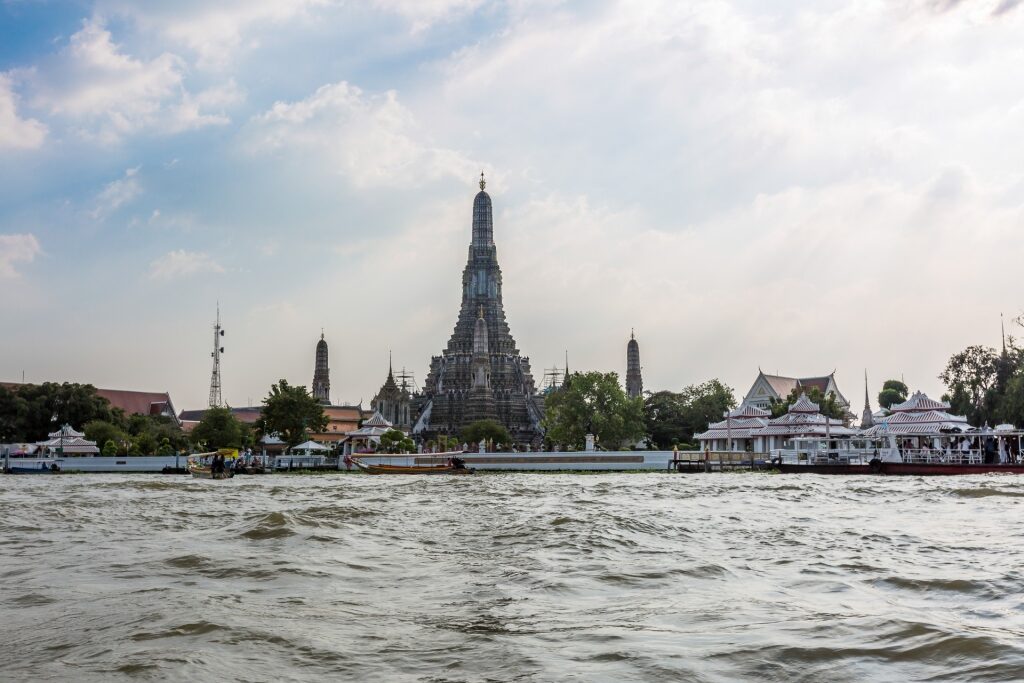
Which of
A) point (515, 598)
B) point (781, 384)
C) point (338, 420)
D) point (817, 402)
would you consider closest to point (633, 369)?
point (781, 384)

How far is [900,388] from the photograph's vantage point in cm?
11831

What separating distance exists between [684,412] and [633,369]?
41266 millimetres

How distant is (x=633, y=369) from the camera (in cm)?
12544

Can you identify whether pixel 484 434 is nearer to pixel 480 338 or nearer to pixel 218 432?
pixel 480 338

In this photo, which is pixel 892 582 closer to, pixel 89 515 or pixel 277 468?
pixel 89 515

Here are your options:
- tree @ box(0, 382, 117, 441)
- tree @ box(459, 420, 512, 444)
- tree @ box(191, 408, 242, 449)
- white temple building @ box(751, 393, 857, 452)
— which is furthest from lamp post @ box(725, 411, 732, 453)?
tree @ box(0, 382, 117, 441)

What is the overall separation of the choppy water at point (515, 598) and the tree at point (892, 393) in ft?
340

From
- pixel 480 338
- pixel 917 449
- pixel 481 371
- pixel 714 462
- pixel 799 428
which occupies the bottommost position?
pixel 714 462

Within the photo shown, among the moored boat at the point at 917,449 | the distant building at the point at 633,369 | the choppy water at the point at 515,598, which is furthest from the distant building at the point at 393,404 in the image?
the choppy water at the point at 515,598

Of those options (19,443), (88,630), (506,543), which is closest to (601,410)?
(19,443)

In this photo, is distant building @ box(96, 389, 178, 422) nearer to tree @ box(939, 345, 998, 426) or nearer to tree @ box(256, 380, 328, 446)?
tree @ box(256, 380, 328, 446)

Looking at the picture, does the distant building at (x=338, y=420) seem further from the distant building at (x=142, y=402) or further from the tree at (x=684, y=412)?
the tree at (x=684, y=412)

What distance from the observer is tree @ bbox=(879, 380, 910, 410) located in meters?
116

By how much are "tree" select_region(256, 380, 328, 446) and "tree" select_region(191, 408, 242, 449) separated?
2262 millimetres
